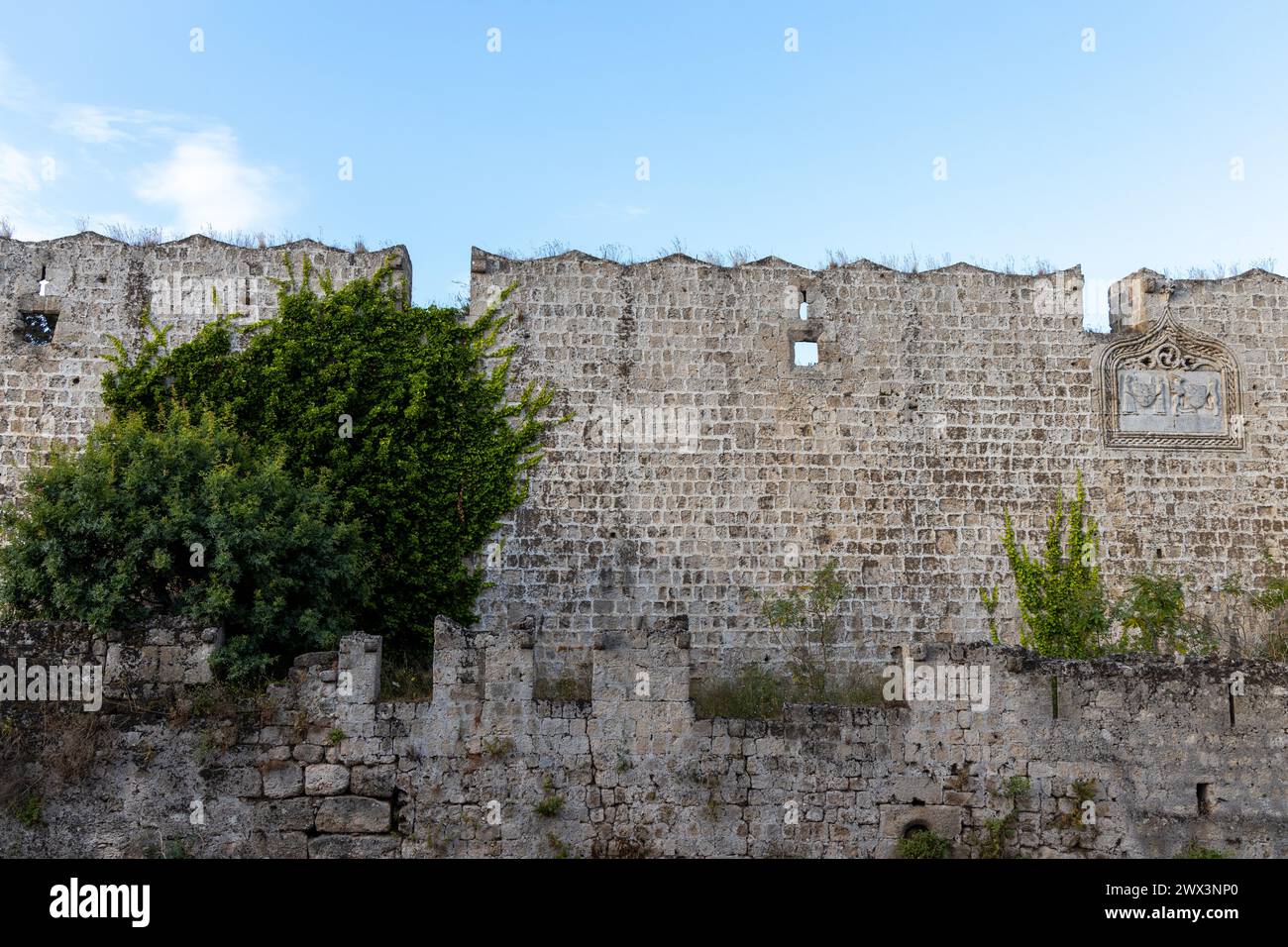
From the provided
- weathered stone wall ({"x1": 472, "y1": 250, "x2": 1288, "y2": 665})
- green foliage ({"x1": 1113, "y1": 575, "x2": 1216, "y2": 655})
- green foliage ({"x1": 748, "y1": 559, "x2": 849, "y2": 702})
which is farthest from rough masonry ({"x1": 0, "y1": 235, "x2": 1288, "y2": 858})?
green foliage ({"x1": 1113, "y1": 575, "x2": 1216, "y2": 655})

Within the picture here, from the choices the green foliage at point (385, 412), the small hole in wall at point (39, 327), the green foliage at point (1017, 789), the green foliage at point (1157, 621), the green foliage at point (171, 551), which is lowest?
the green foliage at point (1017, 789)

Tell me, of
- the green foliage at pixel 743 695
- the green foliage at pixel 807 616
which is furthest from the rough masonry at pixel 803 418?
the green foliage at pixel 743 695

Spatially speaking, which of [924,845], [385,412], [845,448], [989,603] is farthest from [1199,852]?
[385,412]

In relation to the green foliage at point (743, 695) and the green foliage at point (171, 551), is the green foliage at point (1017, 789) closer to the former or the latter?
the green foliage at point (743, 695)

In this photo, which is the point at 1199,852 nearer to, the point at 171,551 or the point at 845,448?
the point at 845,448

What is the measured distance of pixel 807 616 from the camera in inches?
664

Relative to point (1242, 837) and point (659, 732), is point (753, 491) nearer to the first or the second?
point (659, 732)

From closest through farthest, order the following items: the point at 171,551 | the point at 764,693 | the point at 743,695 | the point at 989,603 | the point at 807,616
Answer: the point at 171,551, the point at 743,695, the point at 764,693, the point at 807,616, the point at 989,603

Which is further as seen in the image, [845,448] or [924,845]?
[845,448]

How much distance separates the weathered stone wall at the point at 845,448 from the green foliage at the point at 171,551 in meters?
3.98

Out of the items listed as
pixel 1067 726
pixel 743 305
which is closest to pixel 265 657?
pixel 1067 726

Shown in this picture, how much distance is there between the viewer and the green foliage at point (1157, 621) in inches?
646

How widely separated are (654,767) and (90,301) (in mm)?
11516

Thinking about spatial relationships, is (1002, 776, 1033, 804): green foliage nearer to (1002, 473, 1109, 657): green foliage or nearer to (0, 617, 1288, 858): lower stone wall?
(0, 617, 1288, 858): lower stone wall
